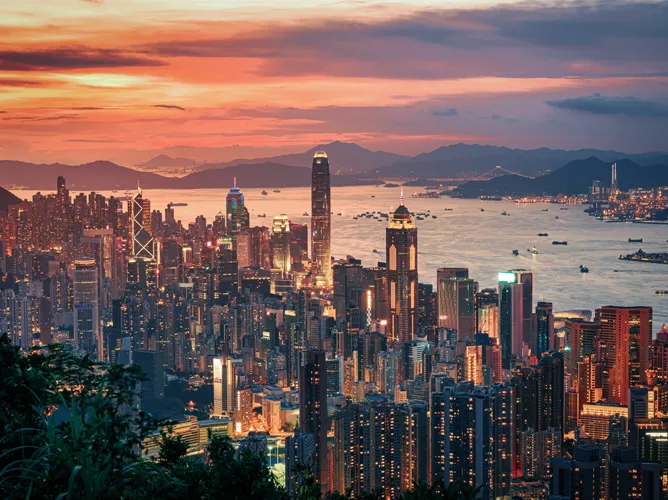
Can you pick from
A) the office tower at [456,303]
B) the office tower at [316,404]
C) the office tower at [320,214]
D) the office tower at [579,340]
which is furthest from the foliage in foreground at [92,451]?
the office tower at [320,214]

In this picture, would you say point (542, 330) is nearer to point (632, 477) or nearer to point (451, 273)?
point (451, 273)

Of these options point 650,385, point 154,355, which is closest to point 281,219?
point 154,355

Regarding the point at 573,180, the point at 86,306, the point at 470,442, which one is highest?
the point at 573,180

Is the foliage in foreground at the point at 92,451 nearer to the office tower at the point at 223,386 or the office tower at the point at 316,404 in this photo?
the office tower at the point at 316,404

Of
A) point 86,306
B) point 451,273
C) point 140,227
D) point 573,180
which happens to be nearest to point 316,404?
point 451,273

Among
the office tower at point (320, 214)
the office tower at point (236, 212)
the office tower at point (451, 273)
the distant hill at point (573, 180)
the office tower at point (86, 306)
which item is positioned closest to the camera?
the office tower at point (86, 306)

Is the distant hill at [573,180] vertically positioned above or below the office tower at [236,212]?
above

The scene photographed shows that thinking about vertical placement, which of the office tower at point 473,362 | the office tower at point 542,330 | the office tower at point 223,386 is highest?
the office tower at point 542,330
